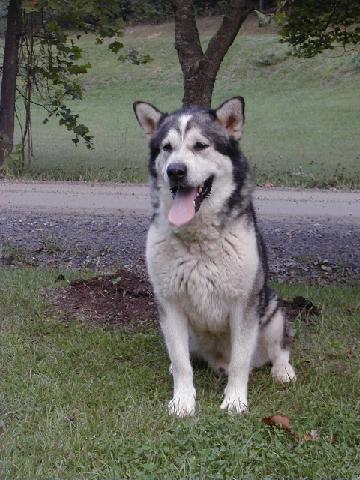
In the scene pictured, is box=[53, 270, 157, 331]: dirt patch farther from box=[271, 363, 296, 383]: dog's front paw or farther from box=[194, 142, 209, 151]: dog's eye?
box=[194, 142, 209, 151]: dog's eye

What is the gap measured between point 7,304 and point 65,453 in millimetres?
3313

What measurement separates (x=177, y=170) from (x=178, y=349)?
47.6 inches

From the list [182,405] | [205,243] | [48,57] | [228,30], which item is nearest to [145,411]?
[182,405]

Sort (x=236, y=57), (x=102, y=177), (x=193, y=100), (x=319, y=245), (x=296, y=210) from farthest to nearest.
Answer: (x=236, y=57) → (x=102, y=177) → (x=296, y=210) → (x=319, y=245) → (x=193, y=100)

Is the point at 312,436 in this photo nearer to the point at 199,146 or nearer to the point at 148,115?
the point at 199,146

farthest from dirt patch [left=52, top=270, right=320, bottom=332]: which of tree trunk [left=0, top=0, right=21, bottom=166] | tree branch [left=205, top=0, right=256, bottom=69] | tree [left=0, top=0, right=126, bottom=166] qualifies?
tree trunk [left=0, top=0, right=21, bottom=166]

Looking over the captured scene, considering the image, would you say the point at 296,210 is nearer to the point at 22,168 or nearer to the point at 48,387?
the point at 22,168

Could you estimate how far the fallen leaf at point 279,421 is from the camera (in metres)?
4.54

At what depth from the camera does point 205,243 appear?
5129mm

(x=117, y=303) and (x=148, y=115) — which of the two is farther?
(x=117, y=303)

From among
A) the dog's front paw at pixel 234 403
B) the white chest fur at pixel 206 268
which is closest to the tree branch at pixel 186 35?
the white chest fur at pixel 206 268

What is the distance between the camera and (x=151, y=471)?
3992mm

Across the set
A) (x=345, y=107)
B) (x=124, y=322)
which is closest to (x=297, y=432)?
(x=124, y=322)

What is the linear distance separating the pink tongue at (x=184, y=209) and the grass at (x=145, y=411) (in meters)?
1.19
